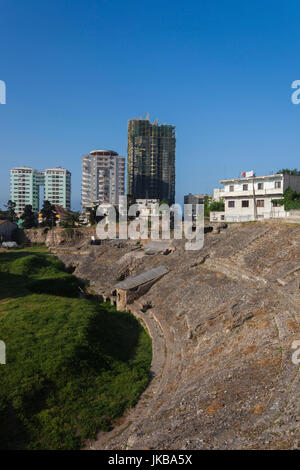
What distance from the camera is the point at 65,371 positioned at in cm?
1188

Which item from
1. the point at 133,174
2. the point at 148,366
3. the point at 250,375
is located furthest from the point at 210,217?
the point at 133,174

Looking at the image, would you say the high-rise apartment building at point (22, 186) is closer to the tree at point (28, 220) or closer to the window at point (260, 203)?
the tree at point (28, 220)

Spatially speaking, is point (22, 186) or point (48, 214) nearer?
point (48, 214)

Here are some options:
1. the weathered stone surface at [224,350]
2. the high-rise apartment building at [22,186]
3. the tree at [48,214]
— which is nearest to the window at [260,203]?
the weathered stone surface at [224,350]

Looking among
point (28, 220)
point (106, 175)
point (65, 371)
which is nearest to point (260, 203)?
point (65, 371)

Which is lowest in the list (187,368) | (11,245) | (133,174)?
(187,368)

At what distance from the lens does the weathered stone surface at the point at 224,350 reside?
282 inches

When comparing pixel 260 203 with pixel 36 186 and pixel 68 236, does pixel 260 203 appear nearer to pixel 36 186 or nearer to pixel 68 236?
pixel 68 236

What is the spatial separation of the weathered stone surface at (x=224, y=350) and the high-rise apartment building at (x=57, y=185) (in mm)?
83979

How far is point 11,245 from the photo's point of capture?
1987 inches

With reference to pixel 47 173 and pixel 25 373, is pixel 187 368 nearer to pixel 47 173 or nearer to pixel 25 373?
pixel 25 373

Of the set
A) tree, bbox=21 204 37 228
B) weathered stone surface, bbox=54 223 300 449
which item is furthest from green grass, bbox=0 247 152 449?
tree, bbox=21 204 37 228

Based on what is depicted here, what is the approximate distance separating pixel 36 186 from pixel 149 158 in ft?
127

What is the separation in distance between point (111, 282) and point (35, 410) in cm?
1671
